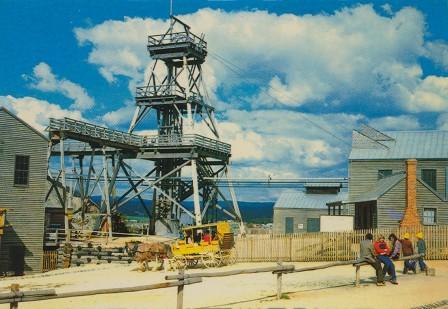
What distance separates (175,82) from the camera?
56625mm

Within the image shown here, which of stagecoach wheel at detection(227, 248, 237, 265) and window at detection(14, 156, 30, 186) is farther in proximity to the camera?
window at detection(14, 156, 30, 186)

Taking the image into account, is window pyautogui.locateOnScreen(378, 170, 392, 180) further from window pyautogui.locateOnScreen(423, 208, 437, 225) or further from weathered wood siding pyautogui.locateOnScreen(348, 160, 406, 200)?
window pyautogui.locateOnScreen(423, 208, 437, 225)

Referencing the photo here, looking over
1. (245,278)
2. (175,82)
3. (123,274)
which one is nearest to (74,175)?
(175,82)

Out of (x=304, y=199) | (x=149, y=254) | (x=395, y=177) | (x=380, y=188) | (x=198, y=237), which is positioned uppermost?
(x=395, y=177)

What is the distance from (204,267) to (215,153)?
76.2ft

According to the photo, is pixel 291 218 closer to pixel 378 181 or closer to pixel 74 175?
pixel 378 181

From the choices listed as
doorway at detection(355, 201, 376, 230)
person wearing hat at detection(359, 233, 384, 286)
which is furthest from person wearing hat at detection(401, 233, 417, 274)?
doorway at detection(355, 201, 376, 230)

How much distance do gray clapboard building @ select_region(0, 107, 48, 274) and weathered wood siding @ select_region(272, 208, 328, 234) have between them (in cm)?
2732

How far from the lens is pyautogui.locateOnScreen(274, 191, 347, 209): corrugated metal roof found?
2354 inches

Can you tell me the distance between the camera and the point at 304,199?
200 feet

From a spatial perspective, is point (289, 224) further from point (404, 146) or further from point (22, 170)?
point (22, 170)

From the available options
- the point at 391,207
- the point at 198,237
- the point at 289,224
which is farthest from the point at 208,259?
the point at 289,224

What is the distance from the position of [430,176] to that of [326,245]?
46.6 feet

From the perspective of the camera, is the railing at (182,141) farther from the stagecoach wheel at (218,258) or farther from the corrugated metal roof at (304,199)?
the stagecoach wheel at (218,258)
